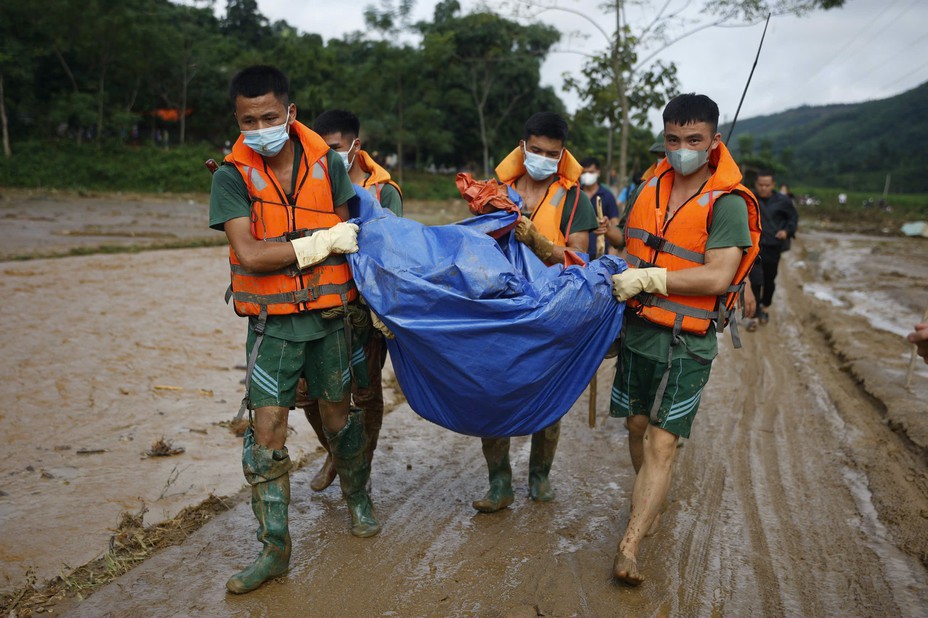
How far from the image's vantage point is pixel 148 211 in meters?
23.5

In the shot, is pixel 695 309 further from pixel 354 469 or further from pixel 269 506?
pixel 269 506

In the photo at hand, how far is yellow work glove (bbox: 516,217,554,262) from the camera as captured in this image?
164 inches

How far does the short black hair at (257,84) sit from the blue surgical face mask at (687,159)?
1936mm

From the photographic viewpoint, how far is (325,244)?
363 cm

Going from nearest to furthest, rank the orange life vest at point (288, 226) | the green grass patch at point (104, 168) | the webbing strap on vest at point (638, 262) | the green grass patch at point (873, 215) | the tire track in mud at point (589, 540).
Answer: the tire track in mud at point (589, 540), the orange life vest at point (288, 226), the webbing strap on vest at point (638, 262), the green grass patch at point (104, 168), the green grass patch at point (873, 215)

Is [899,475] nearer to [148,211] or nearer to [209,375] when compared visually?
[209,375]

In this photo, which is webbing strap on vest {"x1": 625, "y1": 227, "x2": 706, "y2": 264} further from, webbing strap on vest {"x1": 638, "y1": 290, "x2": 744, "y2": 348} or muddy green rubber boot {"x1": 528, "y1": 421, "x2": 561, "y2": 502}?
muddy green rubber boot {"x1": 528, "y1": 421, "x2": 561, "y2": 502}

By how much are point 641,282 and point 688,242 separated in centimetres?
31

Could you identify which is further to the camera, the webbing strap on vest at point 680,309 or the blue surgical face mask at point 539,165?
the blue surgical face mask at point 539,165

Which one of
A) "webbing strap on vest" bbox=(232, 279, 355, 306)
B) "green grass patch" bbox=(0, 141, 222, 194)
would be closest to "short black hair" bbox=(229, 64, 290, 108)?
"webbing strap on vest" bbox=(232, 279, 355, 306)

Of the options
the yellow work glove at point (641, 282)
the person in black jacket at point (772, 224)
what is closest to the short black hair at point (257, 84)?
the yellow work glove at point (641, 282)

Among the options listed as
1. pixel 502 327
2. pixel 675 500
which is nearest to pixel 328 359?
pixel 502 327

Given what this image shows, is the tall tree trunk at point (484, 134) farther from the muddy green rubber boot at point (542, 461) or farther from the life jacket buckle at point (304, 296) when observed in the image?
the life jacket buckle at point (304, 296)

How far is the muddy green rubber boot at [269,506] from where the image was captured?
11.6 feet
